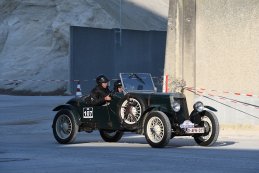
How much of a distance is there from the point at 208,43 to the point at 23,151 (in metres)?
7.92

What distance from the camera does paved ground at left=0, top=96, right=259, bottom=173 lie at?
502 inches

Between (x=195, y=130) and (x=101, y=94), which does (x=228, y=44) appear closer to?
(x=101, y=94)

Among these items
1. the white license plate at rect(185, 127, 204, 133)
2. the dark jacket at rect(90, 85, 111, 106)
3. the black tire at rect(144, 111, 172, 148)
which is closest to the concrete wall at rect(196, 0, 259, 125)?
the white license plate at rect(185, 127, 204, 133)

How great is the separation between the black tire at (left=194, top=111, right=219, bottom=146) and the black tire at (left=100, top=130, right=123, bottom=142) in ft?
6.44

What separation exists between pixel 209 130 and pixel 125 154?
2538 millimetres

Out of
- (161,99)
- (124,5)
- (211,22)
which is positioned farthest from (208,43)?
(124,5)

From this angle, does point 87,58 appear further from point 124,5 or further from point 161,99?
point 161,99

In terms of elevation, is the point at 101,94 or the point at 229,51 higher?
the point at 229,51

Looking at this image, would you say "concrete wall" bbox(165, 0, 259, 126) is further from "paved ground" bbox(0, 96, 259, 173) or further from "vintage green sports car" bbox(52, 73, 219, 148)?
"vintage green sports car" bbox(52, 73, 219, 148)

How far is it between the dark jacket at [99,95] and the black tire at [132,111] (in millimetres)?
666

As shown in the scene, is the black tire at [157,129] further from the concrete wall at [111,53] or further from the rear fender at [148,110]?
the concrete wall at [111,53]

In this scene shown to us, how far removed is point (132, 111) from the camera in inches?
668

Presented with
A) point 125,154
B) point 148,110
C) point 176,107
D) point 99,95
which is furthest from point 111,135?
point 125,154

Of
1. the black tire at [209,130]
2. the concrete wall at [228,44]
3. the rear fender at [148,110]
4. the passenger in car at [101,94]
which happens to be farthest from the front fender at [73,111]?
the concrete wall at [228,44]
